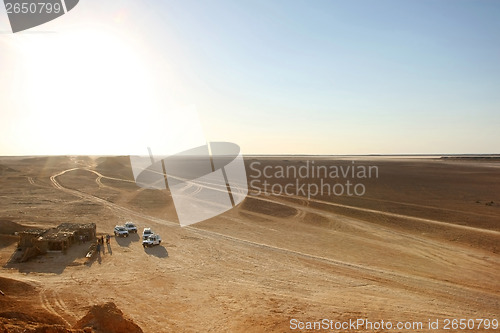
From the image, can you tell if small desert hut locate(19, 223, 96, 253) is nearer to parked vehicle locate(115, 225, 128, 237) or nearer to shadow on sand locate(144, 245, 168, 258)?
parked vehicle locate(115, 225, 128, 237)

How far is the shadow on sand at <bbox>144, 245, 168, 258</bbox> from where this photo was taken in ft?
90.9

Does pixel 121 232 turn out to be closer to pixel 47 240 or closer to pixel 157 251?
pixel 157 251

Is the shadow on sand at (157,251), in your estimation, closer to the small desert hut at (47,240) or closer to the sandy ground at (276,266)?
the sandy ground at (276,266)

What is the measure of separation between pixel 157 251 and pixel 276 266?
1093 cm

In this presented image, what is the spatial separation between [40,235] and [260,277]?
2005cm

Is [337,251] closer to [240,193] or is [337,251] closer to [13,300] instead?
[13,300]

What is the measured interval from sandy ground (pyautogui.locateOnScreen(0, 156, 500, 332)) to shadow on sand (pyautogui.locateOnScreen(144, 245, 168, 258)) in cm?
17

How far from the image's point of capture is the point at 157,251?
2883cm

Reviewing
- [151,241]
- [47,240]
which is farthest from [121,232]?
[47,240]

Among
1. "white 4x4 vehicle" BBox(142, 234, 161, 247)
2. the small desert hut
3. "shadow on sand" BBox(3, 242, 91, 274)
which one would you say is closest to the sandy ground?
"shadow on sand" BBox(3, 242, 91, 274)

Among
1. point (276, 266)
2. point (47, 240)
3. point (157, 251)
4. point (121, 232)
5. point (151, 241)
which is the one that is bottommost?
point (276, 266)

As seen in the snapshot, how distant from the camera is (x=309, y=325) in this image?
626 inches

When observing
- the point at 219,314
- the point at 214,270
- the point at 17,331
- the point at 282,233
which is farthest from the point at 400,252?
the point at 17,331

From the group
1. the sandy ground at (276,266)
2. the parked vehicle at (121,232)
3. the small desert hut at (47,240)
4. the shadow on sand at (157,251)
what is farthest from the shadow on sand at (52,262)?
the shadow on sand at (157,251)
